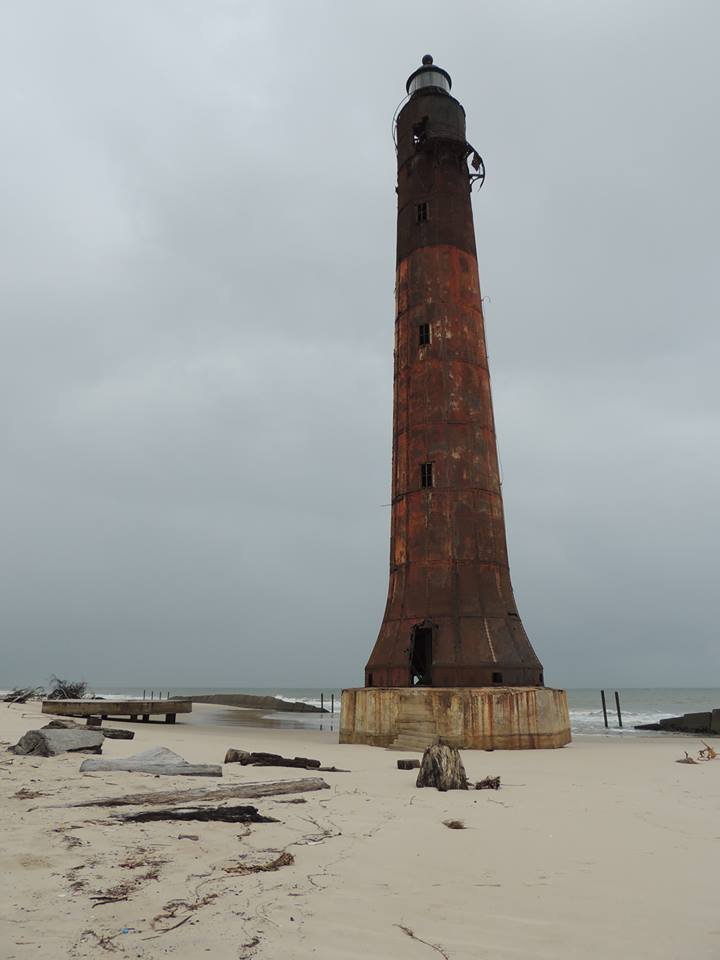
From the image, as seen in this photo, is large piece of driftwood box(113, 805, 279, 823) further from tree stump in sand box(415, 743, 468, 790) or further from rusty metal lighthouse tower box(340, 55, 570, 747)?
rusty metal lighthouse tower box(340, 55, 570, 747)

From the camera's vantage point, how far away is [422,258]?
16.4 m

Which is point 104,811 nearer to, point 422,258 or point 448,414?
point 448,414

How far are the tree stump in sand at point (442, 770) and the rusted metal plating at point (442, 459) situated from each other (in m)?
5.72

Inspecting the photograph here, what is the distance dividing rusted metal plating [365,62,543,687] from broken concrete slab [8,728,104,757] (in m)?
6.04

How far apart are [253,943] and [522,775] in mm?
6467

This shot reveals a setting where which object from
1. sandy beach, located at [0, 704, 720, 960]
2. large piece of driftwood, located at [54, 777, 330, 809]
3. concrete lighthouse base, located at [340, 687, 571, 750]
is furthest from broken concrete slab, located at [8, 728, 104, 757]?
concrete lighthouse base, located at [340, 687, 571, 750]

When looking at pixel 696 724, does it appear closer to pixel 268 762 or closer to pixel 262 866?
pixel 268 762

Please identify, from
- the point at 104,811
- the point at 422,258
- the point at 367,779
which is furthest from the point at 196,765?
the point at 422,258

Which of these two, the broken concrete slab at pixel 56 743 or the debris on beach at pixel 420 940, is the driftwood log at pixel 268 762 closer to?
the broken concrete slab at pixel 56 743

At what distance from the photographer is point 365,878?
12.9 ft

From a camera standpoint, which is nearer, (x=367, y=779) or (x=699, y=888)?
(x=699, y=888)

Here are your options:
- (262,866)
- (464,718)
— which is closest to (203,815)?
(262,866)

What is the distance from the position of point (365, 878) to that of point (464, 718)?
8.51 m

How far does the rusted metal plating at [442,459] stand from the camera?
13.6 metres
